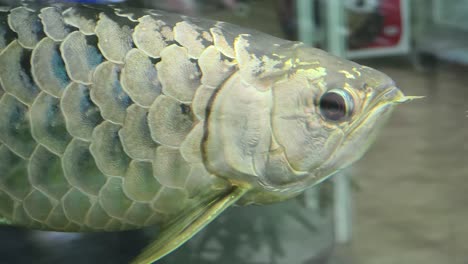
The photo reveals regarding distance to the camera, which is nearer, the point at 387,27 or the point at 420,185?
the point at 387,27

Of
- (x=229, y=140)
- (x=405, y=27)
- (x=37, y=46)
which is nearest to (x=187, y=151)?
(x=229, y=140)

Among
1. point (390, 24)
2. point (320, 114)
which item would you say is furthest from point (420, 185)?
point (320, 114)

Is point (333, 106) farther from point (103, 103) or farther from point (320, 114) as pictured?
point (103, 103)

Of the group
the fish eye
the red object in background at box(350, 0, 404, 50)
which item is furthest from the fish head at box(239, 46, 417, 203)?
the red object in background at box(350, 0, 404, 50)

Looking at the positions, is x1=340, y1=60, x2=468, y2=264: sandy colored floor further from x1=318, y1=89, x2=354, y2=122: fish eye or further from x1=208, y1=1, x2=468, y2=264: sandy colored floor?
x1=318, y1=89, x2=354, y2=122: fish eye

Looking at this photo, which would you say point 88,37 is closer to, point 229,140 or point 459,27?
point 229,140

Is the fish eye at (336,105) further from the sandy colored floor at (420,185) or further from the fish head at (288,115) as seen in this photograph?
the sandy colored floor at (420,185)
